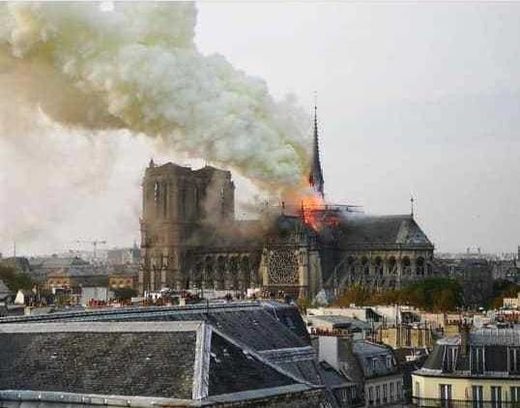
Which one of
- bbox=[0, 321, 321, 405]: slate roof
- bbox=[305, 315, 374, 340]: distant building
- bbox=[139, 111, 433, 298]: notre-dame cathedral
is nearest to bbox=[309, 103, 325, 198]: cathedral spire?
bbox=[139, 111, 433, 298]: notre-dame cathedral

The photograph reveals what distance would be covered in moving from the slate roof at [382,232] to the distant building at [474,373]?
9717cm

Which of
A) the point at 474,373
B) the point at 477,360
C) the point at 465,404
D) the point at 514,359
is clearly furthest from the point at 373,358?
the point at 514,359

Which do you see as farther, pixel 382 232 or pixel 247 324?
pixel 382 232

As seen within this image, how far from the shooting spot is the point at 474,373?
1599 inches

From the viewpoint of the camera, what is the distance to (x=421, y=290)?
11631cm

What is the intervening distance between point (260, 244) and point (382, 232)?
16.1 meters

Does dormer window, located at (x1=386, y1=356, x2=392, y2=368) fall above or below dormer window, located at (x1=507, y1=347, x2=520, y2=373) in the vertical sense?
below

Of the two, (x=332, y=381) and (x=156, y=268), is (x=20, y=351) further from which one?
(x=156, y=268)

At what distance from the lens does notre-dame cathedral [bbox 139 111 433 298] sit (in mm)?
139125

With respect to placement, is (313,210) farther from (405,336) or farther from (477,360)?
(477,360)

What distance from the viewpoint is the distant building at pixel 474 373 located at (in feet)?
132

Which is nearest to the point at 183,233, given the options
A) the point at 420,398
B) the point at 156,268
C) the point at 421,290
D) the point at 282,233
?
the point at 156,268

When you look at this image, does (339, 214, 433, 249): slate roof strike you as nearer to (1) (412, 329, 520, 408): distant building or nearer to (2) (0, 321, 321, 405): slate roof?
(1) (412, 329, 520, 408): distant building

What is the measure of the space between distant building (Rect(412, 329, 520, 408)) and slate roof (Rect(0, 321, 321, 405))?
51.9ft
